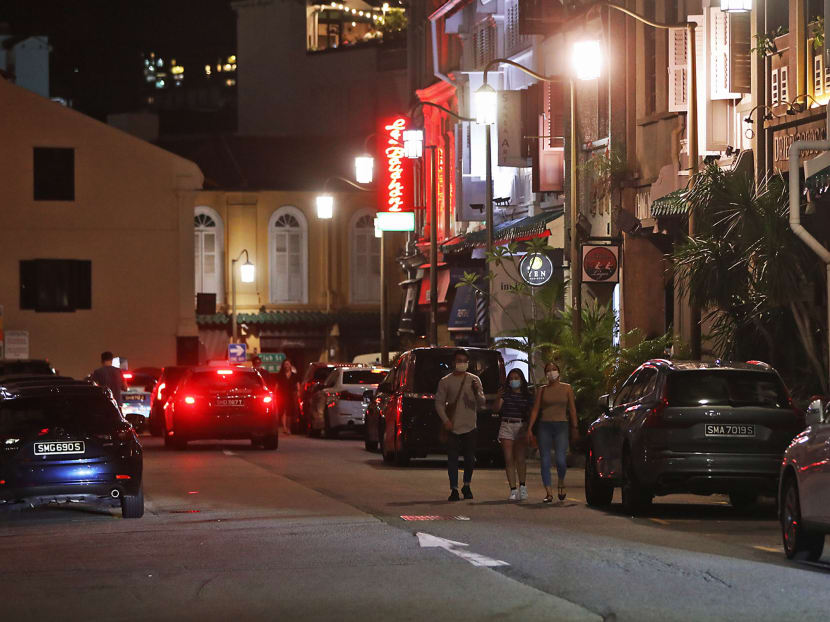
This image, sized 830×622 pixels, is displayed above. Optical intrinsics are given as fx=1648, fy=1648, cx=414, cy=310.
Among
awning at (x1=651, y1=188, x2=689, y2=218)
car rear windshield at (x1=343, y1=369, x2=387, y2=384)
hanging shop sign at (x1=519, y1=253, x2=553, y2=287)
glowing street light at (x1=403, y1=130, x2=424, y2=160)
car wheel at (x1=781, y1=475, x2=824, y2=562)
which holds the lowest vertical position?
car wheel at (x1=781, y1=475, x2=824, y2=562)

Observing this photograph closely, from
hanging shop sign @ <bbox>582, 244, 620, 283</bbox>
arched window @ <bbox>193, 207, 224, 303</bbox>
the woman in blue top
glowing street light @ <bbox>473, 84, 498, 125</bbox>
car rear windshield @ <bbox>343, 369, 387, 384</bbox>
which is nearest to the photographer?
the woman in blue top

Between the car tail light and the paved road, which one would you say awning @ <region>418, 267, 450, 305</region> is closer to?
the paved road

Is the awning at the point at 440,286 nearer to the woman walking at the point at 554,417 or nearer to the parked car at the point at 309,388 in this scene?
the parked car at the point at 309,388

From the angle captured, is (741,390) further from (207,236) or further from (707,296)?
(207,236)

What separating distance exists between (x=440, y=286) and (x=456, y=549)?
37.1 metres

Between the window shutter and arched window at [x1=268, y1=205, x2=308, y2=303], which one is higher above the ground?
the window shutter

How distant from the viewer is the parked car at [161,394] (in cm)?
3972

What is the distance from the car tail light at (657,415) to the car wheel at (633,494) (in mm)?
538

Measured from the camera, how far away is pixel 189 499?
20.0 meters

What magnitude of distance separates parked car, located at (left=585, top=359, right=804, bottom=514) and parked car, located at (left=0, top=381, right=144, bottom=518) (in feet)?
17.8

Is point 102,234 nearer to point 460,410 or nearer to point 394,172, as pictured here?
point 394,172

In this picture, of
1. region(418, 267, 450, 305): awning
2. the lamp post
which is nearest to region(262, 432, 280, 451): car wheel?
region(418, 267, 450, 305): awning

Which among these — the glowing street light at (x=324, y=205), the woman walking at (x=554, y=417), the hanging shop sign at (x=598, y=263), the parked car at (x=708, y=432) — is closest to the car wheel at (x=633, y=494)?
the parked car at (x=708, y=432)

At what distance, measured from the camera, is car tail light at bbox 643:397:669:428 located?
17500 millimetres
